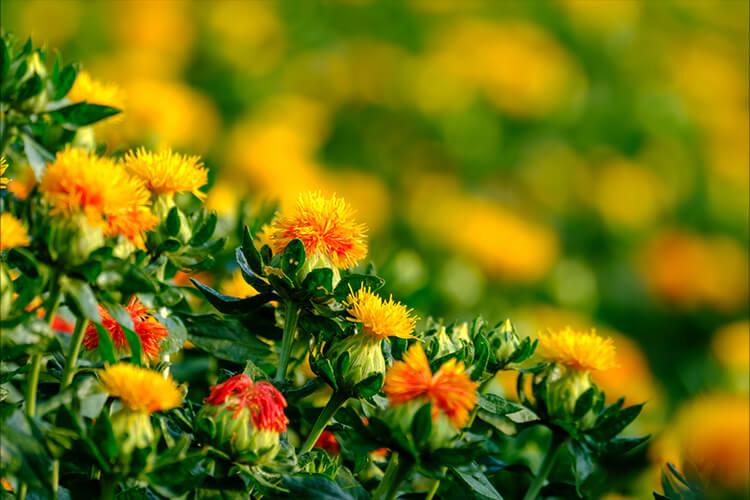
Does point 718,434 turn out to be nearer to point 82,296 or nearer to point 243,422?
point 243,422

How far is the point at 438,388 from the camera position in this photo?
799 mm

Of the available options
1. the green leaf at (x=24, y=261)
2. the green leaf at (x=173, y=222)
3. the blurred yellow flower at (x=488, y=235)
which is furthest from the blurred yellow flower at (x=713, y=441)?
the blurred yellow flower at (x=488, y=235)

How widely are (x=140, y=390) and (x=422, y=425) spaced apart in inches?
9.5

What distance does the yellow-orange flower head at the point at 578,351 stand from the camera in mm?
1018

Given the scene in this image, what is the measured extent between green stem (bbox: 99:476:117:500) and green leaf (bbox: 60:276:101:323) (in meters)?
0.13

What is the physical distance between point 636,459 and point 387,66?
3.93 metres

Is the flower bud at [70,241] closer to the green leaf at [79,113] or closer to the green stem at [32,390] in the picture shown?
the green stem at [32,390]

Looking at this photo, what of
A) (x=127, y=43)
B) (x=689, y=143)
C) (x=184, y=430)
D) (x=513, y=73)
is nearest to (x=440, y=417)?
(x=184, y=430)

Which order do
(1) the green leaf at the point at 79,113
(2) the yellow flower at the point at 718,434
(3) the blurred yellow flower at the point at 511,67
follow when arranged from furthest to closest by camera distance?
(3) the blurred yellow flower at the point at 511,67
(2) the yellow flower at the point at 718,434
(1) the green leaf at the point at 79,113

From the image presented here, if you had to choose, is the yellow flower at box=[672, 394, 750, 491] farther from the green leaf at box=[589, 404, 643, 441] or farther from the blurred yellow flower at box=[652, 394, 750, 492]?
the green leaf at box=[589, 404, 643, 441]

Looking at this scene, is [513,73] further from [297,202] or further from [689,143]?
[297,202]

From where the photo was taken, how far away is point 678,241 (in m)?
4.70

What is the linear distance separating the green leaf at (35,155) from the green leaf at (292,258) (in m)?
0.27

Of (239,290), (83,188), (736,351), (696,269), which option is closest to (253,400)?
(83,188)
